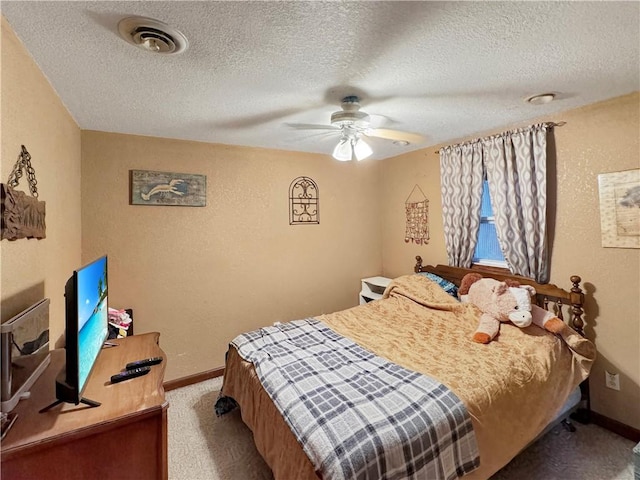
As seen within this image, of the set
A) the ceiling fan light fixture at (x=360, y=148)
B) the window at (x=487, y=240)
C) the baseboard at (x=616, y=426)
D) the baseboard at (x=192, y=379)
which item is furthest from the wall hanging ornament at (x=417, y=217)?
the baseboard at (x=192, y=379)

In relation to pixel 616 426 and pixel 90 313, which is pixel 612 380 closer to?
pixel 616 426

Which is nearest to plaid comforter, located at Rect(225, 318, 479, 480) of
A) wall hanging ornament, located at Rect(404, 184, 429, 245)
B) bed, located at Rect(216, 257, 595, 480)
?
bed, located at Rect(216, 257, 595, 480)

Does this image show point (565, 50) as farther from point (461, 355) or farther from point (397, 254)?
point (397, 254)

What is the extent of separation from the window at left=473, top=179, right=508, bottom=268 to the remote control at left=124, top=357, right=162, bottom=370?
2.92 m

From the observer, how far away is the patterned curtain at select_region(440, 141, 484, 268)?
117 inches

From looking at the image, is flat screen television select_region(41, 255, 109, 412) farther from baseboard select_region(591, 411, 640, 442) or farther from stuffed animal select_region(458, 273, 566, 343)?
baseboard select_region(591, 411, 640, 442)

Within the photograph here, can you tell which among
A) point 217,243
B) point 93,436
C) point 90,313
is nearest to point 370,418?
point 93,436

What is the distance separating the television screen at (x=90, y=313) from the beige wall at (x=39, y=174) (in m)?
0.25

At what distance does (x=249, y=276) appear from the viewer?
3303mm

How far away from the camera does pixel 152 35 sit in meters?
1.32

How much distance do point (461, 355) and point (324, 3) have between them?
6.78 feet

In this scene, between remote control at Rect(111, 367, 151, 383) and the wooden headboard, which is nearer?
remote control at Rect(111, 367, 151, 383)

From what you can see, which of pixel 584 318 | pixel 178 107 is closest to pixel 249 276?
pixel 178 107

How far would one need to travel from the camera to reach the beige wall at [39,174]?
1226mm
